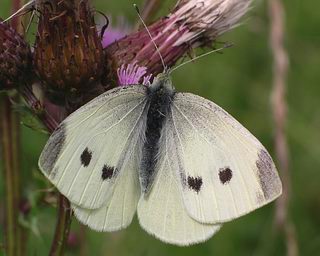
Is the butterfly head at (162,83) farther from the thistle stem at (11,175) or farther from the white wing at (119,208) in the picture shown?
the thistle stem at (11,175)

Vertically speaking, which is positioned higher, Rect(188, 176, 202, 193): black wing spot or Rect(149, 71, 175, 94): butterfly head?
Rect(149, 71, 175, 94): butterfly head

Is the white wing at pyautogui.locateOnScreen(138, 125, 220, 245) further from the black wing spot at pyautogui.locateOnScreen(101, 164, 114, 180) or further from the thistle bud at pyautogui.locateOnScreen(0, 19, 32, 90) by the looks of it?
the thistle bud at pyautogui.locateOnScreen(0, 19, 32, 90)

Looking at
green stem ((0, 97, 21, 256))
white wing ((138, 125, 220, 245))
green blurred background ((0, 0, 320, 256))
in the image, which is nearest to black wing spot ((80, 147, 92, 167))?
white wing ((138, 125, 220, 245))

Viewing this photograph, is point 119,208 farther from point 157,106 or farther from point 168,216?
point 157,106

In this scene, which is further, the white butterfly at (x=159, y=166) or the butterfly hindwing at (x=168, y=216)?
the butterfly hindwing at (x=168, y=216)

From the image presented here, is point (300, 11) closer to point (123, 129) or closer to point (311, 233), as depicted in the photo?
point (311, 233)

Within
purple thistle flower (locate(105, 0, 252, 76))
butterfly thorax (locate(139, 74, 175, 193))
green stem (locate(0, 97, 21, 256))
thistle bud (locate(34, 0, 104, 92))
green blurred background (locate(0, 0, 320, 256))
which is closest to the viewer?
thistle bud (locate(34, 0, 104, 92))

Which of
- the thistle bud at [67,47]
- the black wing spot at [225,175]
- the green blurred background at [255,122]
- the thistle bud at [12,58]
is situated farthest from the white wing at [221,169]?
the green blurred background at [255,122]
